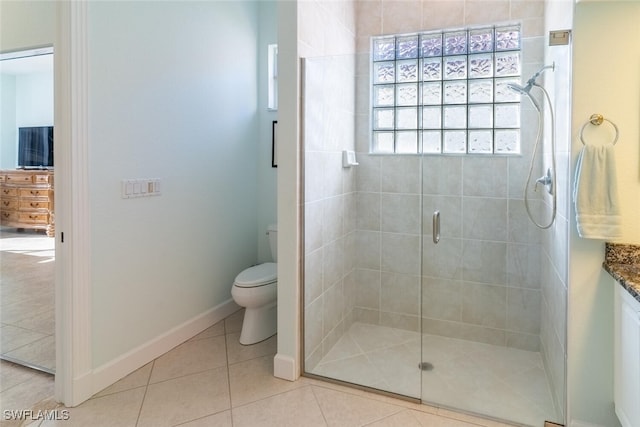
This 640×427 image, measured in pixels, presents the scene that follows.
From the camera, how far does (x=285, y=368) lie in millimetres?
2277

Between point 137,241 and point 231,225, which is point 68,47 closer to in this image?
point 137,241

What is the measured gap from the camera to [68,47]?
189 cm

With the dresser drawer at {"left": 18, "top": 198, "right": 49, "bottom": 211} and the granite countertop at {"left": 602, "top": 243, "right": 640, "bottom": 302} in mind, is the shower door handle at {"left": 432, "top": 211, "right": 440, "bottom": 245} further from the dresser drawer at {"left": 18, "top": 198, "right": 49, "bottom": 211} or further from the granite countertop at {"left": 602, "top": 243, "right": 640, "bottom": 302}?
the dresser drawer at {"left": 18, "top": 198, "right": 49, "bottom": 211}

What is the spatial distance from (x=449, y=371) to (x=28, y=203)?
482 cm

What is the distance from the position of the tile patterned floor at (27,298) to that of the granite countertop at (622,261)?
116 inches

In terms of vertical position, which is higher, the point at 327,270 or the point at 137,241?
the point at 137,241

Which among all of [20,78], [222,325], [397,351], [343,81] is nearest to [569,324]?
[397,351]

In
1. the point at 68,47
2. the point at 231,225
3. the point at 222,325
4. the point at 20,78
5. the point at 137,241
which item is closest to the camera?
the point at 68,47

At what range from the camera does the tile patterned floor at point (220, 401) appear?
6.14 feet

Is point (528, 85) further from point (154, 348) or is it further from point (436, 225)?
point (154, 348)

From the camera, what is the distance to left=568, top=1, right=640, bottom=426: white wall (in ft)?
5.45

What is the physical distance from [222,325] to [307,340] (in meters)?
0.98

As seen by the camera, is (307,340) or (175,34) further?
(175,34)

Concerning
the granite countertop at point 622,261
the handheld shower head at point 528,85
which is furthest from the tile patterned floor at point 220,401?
the handheld shower head at point 528,85
